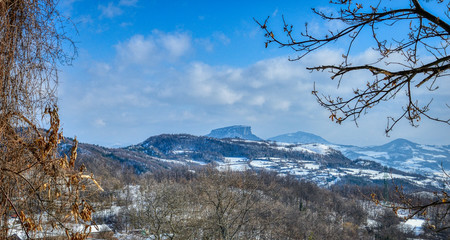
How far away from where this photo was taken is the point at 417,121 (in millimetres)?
3000

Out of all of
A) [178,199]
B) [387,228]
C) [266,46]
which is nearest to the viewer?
[266,46]

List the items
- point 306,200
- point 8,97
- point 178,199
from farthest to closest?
1. point 306,200
2. point 178,199
3. point 8,97

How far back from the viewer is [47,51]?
288cm

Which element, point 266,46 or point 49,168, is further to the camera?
point 266,46

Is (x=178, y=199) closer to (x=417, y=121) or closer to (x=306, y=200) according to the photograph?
(x=417, y=121)

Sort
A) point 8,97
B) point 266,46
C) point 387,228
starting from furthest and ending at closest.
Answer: point 387,228, point 266,46, point 8,97

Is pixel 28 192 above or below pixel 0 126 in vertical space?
below

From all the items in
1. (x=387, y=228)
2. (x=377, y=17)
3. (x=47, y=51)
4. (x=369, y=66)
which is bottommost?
(x=387, y=228)

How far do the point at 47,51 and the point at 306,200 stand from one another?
272 feet

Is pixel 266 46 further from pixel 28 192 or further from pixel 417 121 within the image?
pixel 28 192

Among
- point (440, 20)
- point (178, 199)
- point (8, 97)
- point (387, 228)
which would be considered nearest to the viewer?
point (440, 20)

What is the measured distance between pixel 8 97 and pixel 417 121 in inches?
149

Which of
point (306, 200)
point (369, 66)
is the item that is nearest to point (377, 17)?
point (369, 66)

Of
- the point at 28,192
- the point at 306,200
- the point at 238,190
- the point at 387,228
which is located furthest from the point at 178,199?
the point at 306,200
